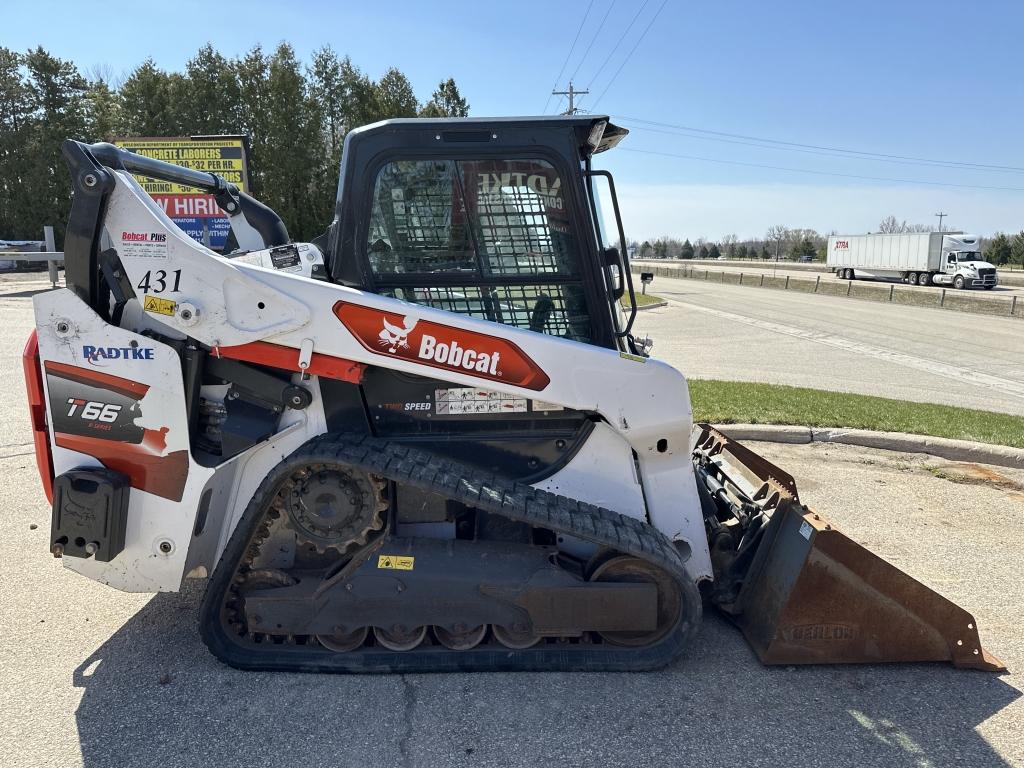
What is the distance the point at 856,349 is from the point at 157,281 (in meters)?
14.3

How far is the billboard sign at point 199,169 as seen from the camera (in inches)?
644

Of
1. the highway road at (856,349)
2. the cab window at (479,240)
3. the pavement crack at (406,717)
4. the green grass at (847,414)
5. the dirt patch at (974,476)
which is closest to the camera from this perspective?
the pavement crack at (406,717)

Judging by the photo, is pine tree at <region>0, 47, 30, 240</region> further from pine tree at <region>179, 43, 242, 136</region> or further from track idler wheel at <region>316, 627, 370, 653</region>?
track idler wheel at <region>316, 627, 370, 653</region>

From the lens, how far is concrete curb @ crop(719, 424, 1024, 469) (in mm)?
6715

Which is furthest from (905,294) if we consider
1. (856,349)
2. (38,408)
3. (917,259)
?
(38,408)

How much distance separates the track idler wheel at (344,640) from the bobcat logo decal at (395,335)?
52.1 inches

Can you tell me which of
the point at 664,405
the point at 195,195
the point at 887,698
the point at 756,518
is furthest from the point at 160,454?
the point at 195,195

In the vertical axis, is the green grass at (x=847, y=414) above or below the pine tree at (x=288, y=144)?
below

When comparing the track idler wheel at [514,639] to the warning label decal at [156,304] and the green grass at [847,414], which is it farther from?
the green grass at [847,414]

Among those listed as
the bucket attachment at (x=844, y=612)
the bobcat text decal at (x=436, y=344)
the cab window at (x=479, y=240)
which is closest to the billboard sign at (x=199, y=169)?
the cab window at (x=479, y=240)

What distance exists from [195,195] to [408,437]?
50.8 feet

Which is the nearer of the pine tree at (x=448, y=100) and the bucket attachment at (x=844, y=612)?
the bucket attachment at (x=844, y=612)

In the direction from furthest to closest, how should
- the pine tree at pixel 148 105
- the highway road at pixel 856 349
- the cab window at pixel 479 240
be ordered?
the pine tree at pixel 148 105, the highway road at pixel 856 349, the cab window at pixel 479 240

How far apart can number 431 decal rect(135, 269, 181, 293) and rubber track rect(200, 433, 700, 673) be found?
935mm
